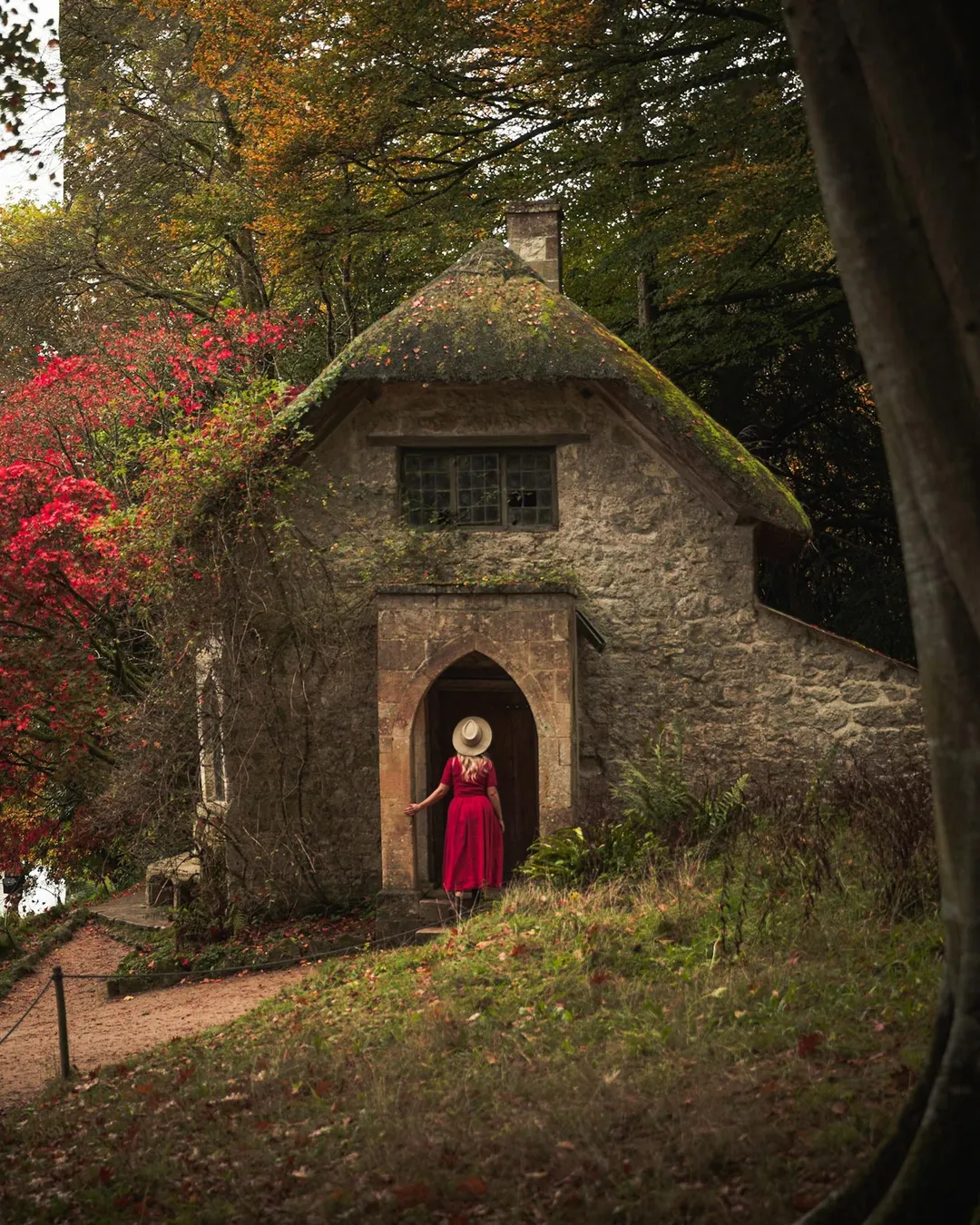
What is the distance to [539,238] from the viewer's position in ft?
46.4

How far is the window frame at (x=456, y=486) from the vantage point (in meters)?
13.1

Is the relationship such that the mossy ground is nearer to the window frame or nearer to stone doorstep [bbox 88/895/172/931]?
stone doorstep [bbox 88/895/172/931]

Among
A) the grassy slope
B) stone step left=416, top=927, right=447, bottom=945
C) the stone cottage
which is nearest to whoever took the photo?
the grassy slope

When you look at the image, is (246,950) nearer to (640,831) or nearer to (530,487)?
(640,831)

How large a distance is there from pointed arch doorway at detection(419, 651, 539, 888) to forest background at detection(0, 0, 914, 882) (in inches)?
106

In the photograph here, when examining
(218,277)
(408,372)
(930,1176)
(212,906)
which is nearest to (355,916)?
(212,906)

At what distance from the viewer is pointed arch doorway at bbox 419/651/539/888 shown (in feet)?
44.8

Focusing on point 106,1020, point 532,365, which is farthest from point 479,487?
point 106,1020

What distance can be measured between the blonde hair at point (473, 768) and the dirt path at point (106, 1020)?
208 centimetres

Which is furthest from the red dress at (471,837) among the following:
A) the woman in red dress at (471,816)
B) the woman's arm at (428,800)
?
the woman's arm at (428,800)

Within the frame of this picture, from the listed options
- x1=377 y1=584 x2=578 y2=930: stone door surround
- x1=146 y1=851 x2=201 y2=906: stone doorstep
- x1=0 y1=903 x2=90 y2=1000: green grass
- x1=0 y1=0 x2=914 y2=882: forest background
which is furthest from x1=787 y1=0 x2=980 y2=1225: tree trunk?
x1=0 y1=903 x2=90 y2=1000: green grass

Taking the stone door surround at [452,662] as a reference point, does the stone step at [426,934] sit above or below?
below

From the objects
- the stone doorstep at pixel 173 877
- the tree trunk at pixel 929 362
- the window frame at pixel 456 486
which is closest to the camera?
the tree trunk at pixel 929 362

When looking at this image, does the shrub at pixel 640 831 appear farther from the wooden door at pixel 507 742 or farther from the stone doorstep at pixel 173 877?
the stone doorstep at pixel 173 877
